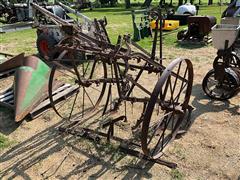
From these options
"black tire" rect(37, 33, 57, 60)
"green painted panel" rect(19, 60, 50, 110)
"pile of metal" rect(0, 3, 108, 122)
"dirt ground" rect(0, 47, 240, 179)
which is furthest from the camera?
"black tire" rect(37, 33, 57, 60)

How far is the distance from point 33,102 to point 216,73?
11.0ft

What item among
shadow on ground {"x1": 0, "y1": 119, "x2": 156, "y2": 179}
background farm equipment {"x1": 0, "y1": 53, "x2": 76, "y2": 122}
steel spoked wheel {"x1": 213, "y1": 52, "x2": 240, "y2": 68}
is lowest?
shadow on ground {"x1": 0, "y1": 119, "x2": 156, "y2": 179}

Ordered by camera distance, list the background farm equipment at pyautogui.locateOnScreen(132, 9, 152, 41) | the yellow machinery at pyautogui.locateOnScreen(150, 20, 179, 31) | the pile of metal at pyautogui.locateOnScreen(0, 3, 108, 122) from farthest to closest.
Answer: the yellow machinery at pyautogui.locateOnScreen(150, 20, 179, 31) < the background farm equipment at pyautogui.locateOnScreen(132, 9, 152, 41) < the pile of metal at pyautogui.locateOnScreen(0, 3, 108, 122)

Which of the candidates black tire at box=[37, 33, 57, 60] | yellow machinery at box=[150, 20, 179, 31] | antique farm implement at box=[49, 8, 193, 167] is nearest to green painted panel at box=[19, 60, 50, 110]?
antique farm implement at box=[49, 8, 193, 167]

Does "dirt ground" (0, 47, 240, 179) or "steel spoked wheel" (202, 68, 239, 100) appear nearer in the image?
"dirt ground" (0, 47, 240, 179)

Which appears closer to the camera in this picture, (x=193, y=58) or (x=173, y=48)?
(x=193, y=58)

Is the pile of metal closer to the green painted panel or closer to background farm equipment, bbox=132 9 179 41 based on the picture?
the green painted panel

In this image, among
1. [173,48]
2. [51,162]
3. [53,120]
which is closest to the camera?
[51,162]

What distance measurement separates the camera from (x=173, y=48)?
9.39m

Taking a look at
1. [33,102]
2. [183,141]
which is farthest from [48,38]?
[183,141]

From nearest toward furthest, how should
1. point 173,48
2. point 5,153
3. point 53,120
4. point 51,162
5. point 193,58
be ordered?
point 51,162
point 5,153
point 53,120
point 193,58
point 173,48

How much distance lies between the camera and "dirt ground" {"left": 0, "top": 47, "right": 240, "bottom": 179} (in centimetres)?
361

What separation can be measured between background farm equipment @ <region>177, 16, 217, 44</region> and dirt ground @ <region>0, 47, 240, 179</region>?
512cm

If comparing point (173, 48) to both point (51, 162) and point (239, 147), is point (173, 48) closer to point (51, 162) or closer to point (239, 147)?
point (239, 147)
